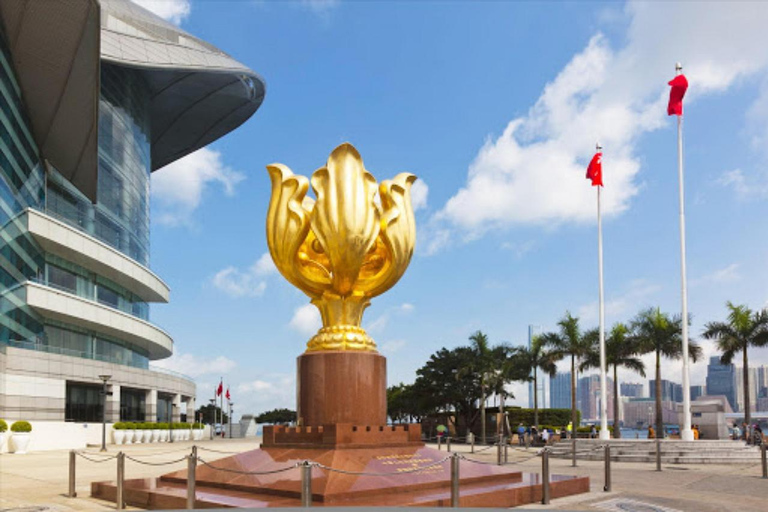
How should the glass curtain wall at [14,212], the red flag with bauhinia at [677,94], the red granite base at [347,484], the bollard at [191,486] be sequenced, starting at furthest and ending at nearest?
1. the glass curtain wall at [14,212]
2. the red flag with bauhinia at [677,94]
3. the bollard at [191,486]
4. the red granite base at [347,484]

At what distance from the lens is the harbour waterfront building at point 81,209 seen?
31016 mm

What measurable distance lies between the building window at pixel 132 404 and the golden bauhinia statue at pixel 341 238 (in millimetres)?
32505

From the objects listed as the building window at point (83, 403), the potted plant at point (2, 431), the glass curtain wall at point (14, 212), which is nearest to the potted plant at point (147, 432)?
the building window at point (83, 403)

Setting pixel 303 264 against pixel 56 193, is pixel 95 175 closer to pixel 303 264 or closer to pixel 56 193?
pixel 56 193

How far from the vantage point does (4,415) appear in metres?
29.0

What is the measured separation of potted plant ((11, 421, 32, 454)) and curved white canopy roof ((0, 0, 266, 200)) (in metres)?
15.3

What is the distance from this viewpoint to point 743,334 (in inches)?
1385

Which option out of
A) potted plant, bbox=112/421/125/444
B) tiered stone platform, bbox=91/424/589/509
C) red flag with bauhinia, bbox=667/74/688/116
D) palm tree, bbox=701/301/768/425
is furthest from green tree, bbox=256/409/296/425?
tiered stone platform, bbox=91/424/589/509

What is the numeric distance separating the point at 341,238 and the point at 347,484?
4304 mm

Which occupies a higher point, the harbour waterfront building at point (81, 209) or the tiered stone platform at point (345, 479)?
the harbour waterfront building at point (81, 209)

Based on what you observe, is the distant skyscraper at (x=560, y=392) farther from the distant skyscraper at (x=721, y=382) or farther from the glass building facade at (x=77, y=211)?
the glass building facade at (x=77, y=211)

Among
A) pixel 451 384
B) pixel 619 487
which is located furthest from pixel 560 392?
pixel 619 487

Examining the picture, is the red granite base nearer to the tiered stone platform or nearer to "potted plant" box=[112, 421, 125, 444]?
the tiered stone platform

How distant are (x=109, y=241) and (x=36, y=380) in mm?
14290
